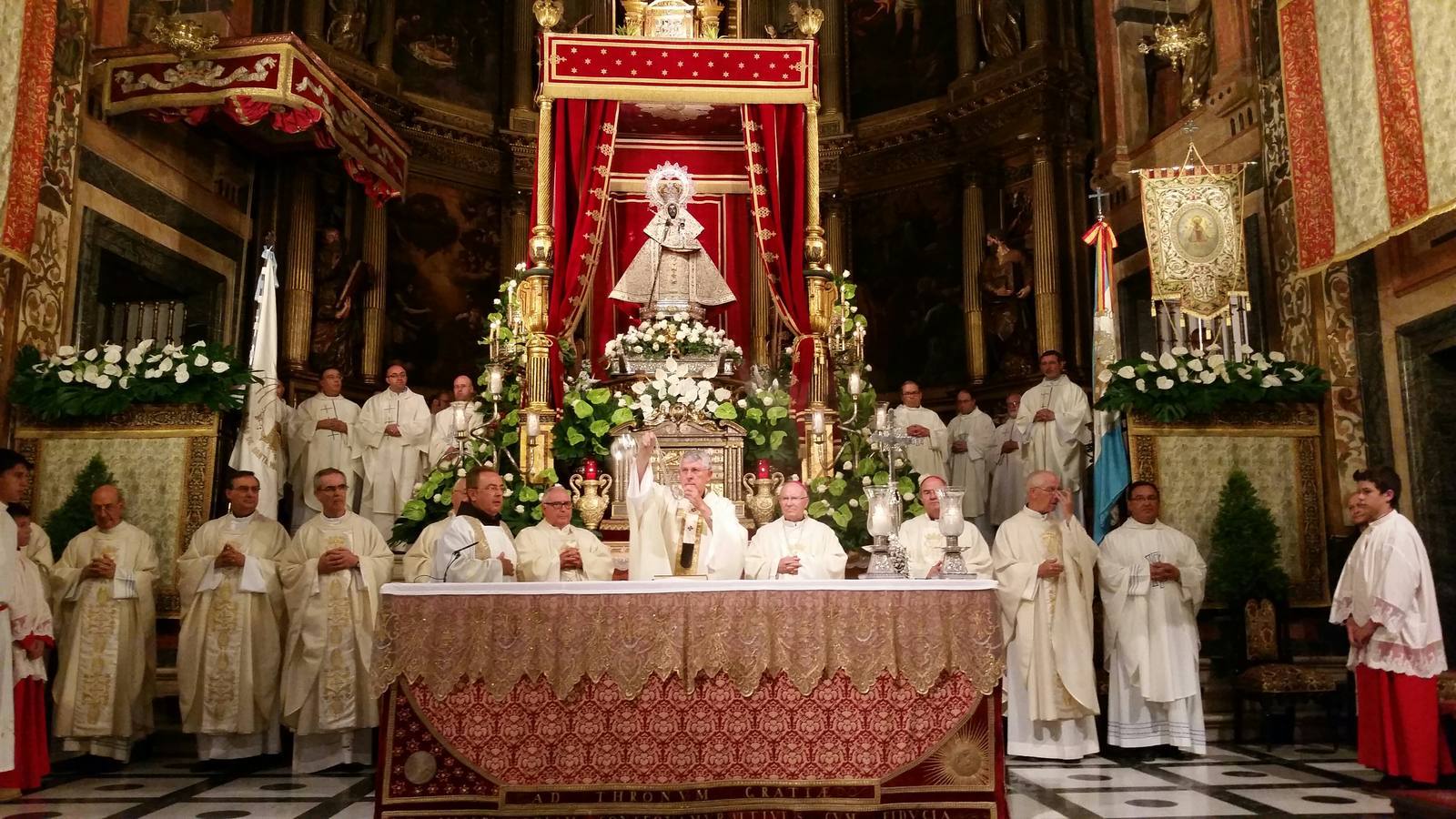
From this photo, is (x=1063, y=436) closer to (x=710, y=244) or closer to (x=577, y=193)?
(x=710, y=244)

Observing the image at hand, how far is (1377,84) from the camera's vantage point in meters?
8.76

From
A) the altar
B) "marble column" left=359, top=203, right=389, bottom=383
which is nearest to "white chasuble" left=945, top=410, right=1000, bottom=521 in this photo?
"marble column" left=359, top=203, right=389, bottom=383

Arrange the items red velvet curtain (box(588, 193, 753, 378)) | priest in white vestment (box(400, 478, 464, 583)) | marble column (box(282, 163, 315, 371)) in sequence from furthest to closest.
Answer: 1. marble column (box(282, 163, 315, 371))
2. red velvet curtain (box(588, 193, 753, 378))
3. priest in white vestment (box(400, 478, 464, 583))

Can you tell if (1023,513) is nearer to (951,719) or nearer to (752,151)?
(951,719)

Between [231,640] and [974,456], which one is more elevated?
[974,456]

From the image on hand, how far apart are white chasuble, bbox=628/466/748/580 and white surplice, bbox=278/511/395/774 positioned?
212cm

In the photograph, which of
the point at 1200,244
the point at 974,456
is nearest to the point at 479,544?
the point at 1200,244

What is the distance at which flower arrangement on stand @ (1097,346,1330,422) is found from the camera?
31.3 ft

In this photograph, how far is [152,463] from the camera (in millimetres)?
9359

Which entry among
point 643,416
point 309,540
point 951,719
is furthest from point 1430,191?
point 309,540

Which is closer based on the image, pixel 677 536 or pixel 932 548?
pixel 677 536

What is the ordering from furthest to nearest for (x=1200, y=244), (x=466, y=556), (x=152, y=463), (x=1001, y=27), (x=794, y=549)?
(x=1001, y=27)
(x=1200, y=244)
(x=152, y=463)
(x=794, y=549)
(x=466, y=556)

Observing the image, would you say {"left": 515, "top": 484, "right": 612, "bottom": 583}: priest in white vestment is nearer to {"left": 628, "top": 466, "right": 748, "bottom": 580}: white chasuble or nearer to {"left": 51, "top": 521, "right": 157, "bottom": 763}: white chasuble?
{"left": 628, "top": 466, "right": 748, "bottom": 580}: white chasuble

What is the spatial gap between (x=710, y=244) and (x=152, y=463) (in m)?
5.62
